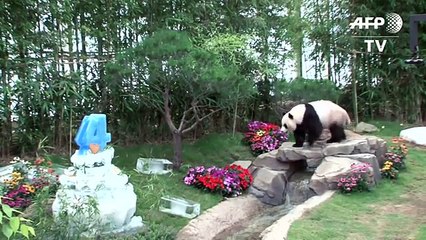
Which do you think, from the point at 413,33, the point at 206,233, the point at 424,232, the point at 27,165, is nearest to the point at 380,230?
the point at 424,232

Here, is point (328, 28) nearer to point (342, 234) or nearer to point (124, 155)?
point (124, 155)

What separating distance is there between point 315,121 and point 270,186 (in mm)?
800

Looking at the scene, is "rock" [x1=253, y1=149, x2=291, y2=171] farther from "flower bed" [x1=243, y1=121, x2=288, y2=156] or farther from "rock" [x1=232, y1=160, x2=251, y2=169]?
"flower bed" [x1=243, y1=121, x2=288, y2=156]

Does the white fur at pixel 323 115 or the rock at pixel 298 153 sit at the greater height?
the white fur at pixel 323 115

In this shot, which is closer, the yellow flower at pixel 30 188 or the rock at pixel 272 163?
the yellow flower at pixel 30 188

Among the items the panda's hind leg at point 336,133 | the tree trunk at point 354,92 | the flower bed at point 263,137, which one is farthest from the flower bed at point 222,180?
the tree trunk at point 354,92

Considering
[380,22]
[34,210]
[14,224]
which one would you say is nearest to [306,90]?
[380,22]

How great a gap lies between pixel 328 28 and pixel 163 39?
132 inches

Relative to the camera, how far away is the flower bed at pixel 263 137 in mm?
6121

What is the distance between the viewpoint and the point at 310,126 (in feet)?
17.0

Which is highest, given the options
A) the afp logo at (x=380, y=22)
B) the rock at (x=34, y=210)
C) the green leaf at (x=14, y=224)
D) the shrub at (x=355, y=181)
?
the afp logo at (x=380, y=22)

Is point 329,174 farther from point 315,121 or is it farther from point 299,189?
point 315,121

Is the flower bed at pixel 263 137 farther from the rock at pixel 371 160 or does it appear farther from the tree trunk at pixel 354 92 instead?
the tree trunk at pixel 354 92

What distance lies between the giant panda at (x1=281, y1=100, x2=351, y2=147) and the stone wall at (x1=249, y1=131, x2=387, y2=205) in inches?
4.1
